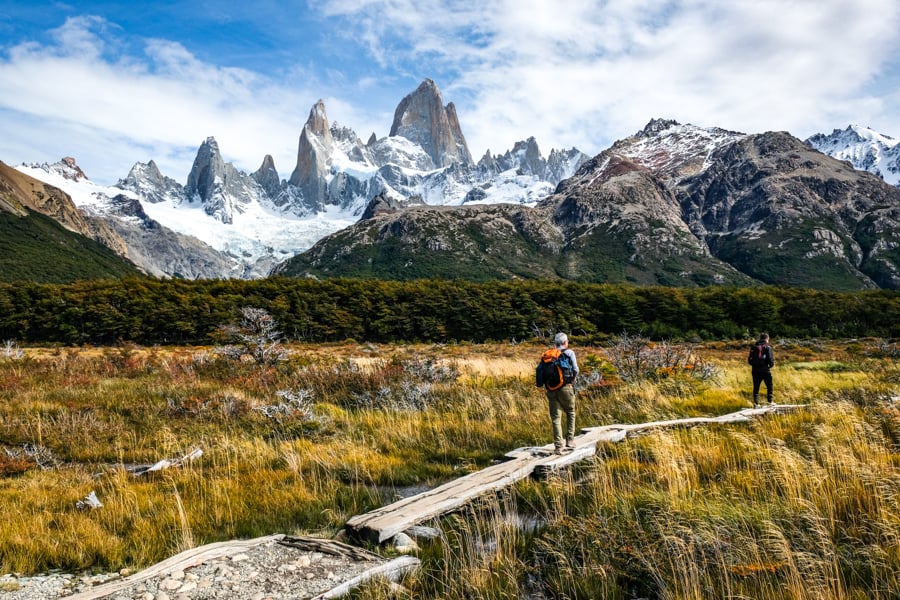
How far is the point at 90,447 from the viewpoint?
894cm

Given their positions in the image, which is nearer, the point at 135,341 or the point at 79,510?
the point at 79,510

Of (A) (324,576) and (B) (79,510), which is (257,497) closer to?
(B) (79,510)

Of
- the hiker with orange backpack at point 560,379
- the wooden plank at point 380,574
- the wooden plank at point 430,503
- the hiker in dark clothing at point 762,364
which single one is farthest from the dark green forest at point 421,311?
the wooden plank at point 380,574

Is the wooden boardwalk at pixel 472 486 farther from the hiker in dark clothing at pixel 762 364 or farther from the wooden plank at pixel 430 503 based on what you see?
the hiker in dark clothing at pixel 762 364

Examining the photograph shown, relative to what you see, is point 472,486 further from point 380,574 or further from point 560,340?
point 560,340

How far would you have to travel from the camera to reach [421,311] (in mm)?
69250

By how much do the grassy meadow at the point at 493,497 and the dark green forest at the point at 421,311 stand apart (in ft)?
156

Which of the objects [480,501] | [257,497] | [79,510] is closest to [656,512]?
[480,501]

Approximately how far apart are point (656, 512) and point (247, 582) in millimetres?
3895

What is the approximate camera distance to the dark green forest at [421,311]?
57.5m

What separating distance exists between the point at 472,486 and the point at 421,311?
63.5m

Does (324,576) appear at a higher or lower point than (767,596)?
lower

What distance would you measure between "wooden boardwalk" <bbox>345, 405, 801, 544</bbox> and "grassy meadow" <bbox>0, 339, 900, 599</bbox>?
0.65 feet

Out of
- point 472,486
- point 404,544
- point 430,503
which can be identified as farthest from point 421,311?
point 404,544
